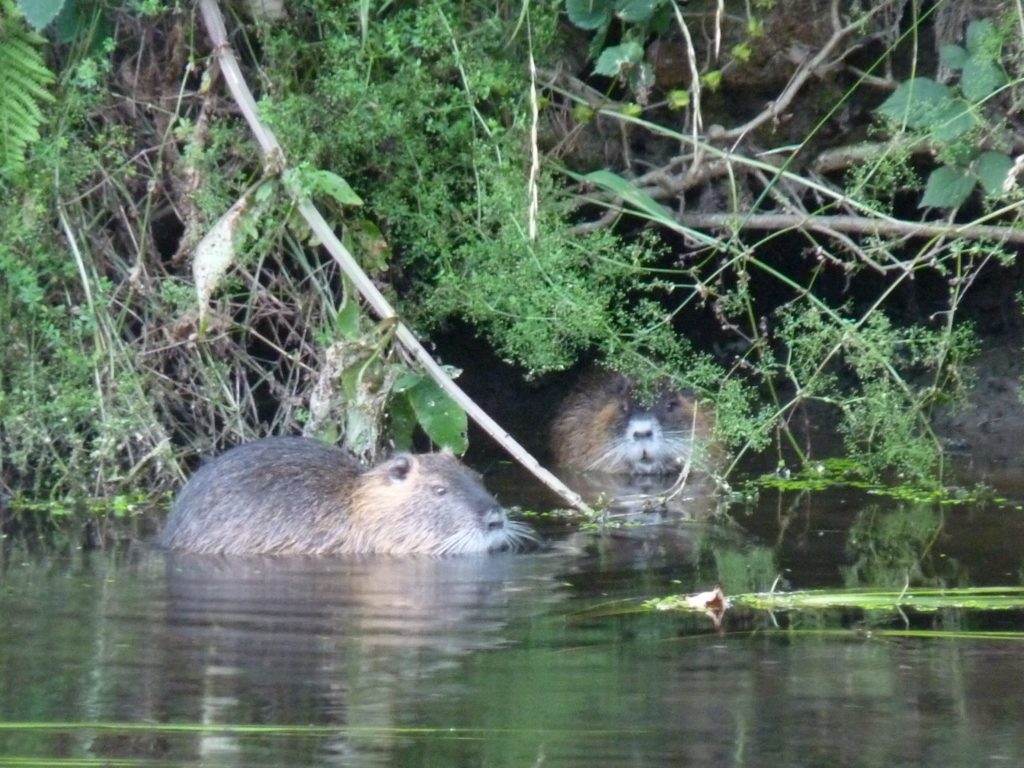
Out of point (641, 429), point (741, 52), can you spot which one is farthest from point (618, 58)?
point (641, 429)

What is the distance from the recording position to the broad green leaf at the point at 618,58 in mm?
6082

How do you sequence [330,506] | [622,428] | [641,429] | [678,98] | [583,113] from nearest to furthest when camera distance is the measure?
[330,506] < [678,98] < [583,113] < [641,429] < [622,428]

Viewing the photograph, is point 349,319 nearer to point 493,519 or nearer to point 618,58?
point 493,519

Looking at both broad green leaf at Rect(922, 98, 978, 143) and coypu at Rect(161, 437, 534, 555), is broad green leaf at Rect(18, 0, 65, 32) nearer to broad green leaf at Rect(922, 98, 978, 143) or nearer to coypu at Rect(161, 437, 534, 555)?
coypu at Rect(161, 437, 534, 555)

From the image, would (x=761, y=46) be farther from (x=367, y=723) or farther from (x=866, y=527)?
(x=367, y=723)

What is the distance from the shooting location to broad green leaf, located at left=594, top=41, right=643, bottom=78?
20.0 ft

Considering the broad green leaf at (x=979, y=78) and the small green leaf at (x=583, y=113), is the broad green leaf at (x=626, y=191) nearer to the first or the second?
the small green leaf at (x=583, y=113)

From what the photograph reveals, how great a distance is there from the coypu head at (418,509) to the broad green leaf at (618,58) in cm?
145

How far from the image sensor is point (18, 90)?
5.96 metres

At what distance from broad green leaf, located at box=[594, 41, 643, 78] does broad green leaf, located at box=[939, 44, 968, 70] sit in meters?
1.02

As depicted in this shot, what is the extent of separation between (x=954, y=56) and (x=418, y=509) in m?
2.31

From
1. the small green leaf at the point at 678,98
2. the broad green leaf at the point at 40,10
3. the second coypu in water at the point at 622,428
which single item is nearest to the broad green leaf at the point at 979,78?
the small green leaf at the point at 678,98

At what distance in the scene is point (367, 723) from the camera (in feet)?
11.1

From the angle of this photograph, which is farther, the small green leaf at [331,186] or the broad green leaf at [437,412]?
the broad green leaf at [437,412]
